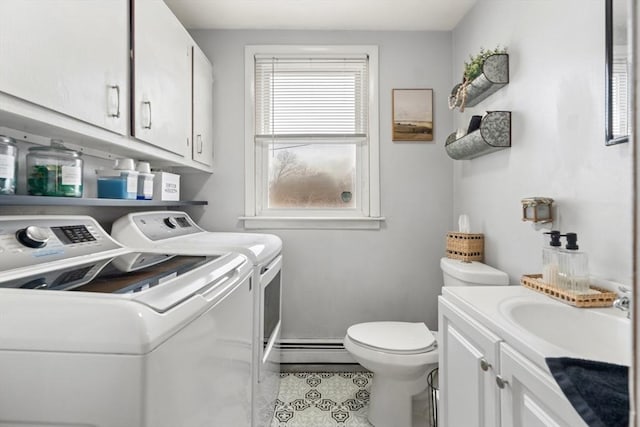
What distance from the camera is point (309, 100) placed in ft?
8.00

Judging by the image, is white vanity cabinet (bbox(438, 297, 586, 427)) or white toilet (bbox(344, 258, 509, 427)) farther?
white toilet (bbox(344, 258, 509, 427))

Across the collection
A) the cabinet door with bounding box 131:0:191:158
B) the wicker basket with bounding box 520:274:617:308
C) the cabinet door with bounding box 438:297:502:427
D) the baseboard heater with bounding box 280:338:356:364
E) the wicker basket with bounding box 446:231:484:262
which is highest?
the cabinet door with bounding box 131:0:191:158

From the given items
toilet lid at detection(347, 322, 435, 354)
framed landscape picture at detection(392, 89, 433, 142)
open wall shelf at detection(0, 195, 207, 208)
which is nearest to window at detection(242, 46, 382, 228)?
framed landscape picture at detection(392, 89, 433, 142)

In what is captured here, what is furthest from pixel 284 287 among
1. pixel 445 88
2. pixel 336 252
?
pixel 445 88

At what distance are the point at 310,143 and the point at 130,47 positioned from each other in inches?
51.0

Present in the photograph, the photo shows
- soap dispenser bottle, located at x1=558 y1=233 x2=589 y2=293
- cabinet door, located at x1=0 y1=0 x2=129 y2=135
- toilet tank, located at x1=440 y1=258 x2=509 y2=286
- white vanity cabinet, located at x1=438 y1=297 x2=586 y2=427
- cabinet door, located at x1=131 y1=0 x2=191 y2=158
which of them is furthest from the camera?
toilet tank, located at x1=440 y1=258 x2=509 y2=286

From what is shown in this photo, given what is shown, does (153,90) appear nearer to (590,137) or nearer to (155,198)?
(155,198)

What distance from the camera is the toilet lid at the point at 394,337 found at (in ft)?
5.56

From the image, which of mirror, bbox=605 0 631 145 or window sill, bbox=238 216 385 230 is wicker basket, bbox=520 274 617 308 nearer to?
mirror, bbox=605 0 631 145

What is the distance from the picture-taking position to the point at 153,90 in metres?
1.53

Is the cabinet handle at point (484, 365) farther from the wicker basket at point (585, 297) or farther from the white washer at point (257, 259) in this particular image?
the white washer at point (257, 259)

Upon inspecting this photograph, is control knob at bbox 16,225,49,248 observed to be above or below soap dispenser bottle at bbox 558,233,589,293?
above

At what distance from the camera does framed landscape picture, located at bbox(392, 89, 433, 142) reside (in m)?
2.35

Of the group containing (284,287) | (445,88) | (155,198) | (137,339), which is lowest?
(284,287)
